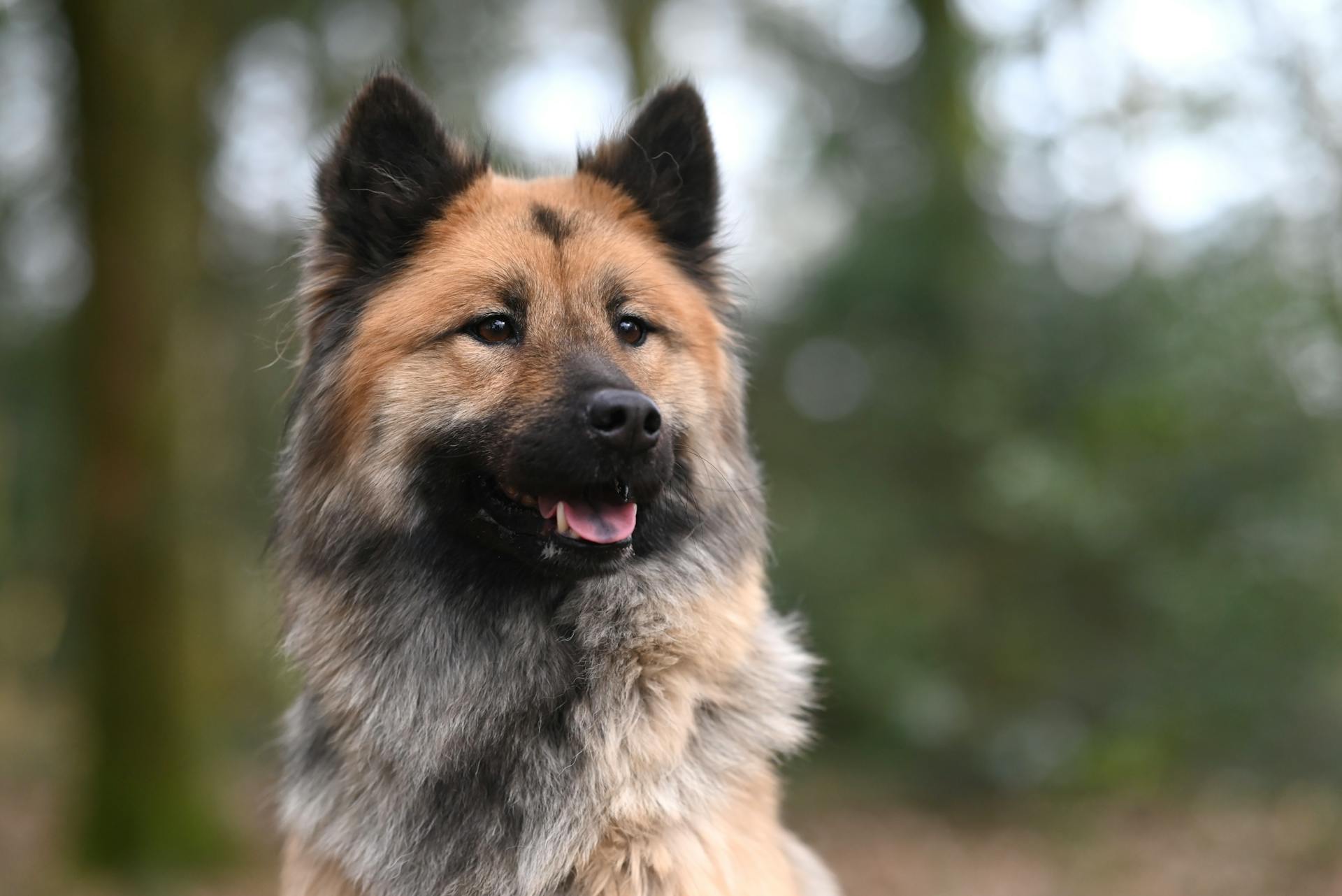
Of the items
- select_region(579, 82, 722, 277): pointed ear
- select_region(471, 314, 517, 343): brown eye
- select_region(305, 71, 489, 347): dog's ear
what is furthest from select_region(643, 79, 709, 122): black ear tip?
select_region(471, 314, 517, 343): brown eye

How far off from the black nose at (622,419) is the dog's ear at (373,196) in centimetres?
80

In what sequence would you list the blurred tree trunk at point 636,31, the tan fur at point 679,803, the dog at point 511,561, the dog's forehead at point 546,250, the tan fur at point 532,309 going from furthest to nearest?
the blurred tree trunk at point 636,31, the dog's forehead at point 546,250, the tan fur at point 532,309, the dog at point 511,561, the tan fur at point 679,803

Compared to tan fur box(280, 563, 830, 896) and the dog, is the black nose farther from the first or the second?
tan fur box(280, 563, 830, 896)

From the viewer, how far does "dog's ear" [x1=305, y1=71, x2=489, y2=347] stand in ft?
9.16

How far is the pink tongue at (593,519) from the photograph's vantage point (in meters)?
2.54

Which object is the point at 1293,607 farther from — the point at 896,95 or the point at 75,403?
the point at 75,403

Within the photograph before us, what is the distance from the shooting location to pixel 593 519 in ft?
8.43

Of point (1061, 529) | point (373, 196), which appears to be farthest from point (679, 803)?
point (1061, 529)

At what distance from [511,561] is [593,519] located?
0.86 feet

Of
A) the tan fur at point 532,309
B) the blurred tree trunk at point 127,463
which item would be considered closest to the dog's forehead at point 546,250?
the tan fur at point 532,309

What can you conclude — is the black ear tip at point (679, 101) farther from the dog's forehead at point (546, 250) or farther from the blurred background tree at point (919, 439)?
the blurred background tree at point (919, 439)

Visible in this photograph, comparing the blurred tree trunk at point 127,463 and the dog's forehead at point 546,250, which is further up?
the dog's forehead at point 546,250

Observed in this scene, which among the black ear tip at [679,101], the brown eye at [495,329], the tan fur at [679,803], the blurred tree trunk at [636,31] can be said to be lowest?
the tan fur at [679,803]

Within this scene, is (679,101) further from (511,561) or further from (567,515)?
(511,561)
